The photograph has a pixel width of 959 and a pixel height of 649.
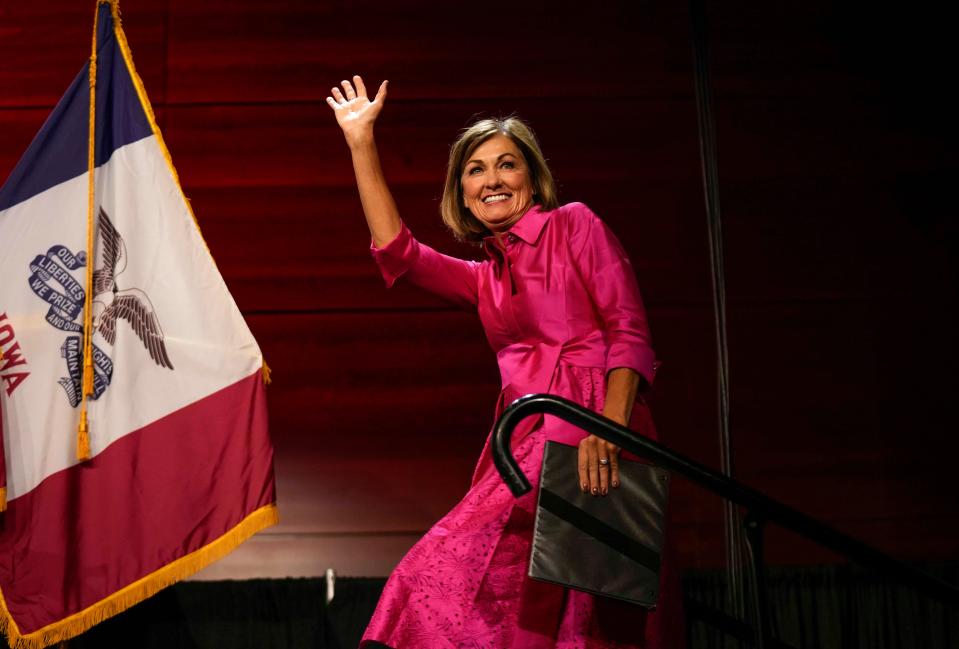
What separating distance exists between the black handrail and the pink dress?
0.70 ft

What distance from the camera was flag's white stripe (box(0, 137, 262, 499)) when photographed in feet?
8.13

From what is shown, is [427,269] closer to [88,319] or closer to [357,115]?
[357,115]

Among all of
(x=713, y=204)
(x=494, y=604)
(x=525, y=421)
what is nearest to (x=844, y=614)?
(x=713, y=204)

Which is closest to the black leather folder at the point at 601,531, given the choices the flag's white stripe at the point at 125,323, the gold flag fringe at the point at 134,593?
the gold flag fringe at the point at 134,593

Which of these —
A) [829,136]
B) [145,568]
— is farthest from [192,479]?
[829,136]

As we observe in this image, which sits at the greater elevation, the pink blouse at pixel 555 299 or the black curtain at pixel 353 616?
the pink blouse at pixel 555 299

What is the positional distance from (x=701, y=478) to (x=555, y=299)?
1.65 ft

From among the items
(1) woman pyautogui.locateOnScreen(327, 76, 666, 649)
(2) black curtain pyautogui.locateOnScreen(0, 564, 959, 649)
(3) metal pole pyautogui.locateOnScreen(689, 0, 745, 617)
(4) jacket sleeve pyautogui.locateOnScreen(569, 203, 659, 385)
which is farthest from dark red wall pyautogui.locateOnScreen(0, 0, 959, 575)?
(4) jacket sleeve pyautogui.locateOnScreen(569, 203, 659, 385)

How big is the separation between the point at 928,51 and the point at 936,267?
0.75 meters

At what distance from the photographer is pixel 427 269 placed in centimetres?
220

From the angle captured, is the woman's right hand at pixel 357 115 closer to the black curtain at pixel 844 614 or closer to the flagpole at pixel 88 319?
the flagpole at pixel 88 319

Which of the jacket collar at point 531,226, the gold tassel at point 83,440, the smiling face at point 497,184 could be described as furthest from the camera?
the gold tassel at point 83,440

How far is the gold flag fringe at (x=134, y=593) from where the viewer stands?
2332 millimetres

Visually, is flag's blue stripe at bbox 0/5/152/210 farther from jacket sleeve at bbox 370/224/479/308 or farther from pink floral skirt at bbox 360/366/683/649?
pink floral skirt at bbox 360/366/683/649
